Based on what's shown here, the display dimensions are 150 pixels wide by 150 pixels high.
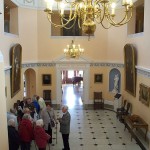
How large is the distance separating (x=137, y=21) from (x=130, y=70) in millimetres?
4244

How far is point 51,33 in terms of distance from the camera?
52.1ft

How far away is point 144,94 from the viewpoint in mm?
10086

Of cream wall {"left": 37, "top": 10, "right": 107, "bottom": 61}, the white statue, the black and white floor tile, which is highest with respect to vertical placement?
cream wall {"left": 37, "top": 10, "right": 107, "bottom": 61}

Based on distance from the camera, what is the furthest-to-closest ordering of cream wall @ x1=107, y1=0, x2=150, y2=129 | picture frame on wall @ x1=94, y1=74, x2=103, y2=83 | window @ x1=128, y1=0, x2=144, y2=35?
picture frame on wall @ x1=94, y1=74, x2=103, y2=83, window @ x1=128, y1=0, x2=144, y2=35, cream wall @ x1=107, y1=0, x2=150, y2=129

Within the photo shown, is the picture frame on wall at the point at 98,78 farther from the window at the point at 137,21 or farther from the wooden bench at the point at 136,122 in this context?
the wooden bench at the point at 136,122

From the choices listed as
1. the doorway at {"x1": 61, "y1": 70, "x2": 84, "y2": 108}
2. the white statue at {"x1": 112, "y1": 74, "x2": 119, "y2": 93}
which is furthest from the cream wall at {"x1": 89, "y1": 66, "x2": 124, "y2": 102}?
the doorway at {"x1": 61, "y1": 70, "x2": 84, "y2": 108}

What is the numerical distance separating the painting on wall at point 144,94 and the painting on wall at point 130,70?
948 mm

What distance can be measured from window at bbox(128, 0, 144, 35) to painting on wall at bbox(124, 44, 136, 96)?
1.72m

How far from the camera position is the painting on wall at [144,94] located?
9.66 m

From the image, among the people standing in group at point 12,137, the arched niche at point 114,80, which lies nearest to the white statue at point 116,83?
the arched niche at point 114,80

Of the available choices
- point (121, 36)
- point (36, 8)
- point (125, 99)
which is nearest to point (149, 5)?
point (121, 36)

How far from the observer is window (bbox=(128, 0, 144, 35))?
12847 mm

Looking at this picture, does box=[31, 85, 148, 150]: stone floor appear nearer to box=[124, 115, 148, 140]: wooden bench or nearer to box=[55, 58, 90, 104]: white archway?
box=[124, 115, 148, 140]: wooden bench

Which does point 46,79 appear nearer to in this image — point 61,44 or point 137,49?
point 61,44
